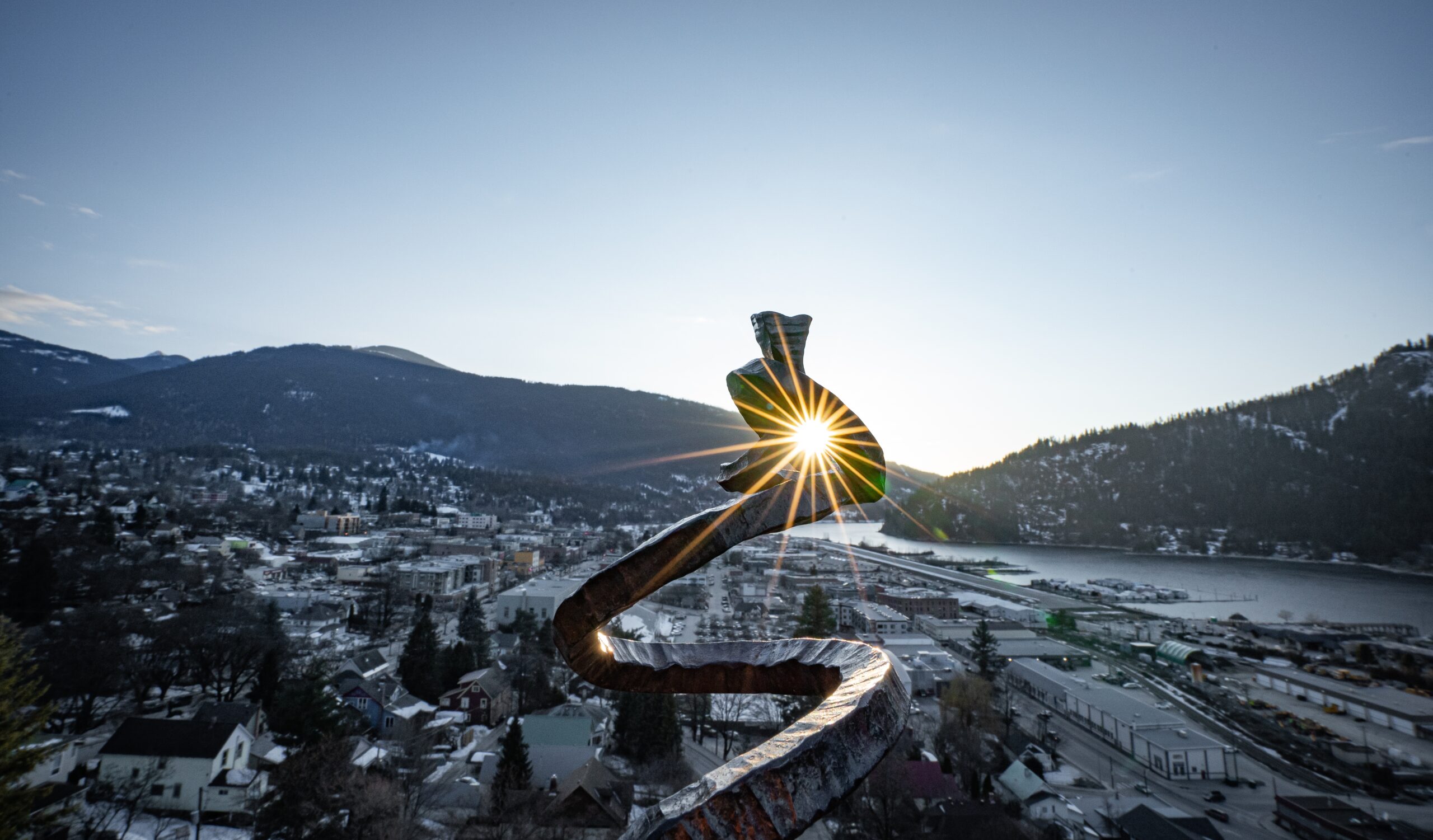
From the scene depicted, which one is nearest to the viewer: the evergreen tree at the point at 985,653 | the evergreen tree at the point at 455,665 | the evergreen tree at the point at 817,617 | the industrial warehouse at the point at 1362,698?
the evergreen tree at the point at 817,617

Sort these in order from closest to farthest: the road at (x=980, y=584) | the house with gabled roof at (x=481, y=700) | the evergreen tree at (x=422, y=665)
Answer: the house with gabled roof at (x=481, y=700) < the evergreen tree at (x=422, y=665) < the road at (x=980, y=584)

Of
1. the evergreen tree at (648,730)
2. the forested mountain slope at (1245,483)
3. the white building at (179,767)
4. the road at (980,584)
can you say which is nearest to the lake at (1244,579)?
the road at (980,584)

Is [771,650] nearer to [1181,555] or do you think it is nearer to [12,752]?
[12,752]

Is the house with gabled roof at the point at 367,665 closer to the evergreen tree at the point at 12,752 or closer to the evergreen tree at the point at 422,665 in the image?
the evergreen tree at the point at 422,665

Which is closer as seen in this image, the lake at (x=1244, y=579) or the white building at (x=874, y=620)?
the white building at (x=874, y=620)

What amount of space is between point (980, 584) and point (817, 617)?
125 feet

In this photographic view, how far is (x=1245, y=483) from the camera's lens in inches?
3861

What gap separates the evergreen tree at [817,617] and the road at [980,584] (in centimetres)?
2638

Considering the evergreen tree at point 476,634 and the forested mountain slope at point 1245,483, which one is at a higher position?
the forested mountain slope at point 1245,483

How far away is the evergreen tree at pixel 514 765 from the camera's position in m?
15.0

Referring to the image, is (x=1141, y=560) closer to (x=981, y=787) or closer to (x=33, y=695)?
(x=981, y=787)

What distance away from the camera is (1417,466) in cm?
Result: 8756

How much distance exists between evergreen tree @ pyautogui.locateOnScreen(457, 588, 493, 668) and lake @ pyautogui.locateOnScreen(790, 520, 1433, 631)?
588 inches

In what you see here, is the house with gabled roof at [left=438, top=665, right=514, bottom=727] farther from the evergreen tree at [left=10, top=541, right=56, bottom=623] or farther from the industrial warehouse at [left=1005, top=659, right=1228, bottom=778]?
the industrial warehouse at [left=1005, top=659, right=1228, bottom=778]
